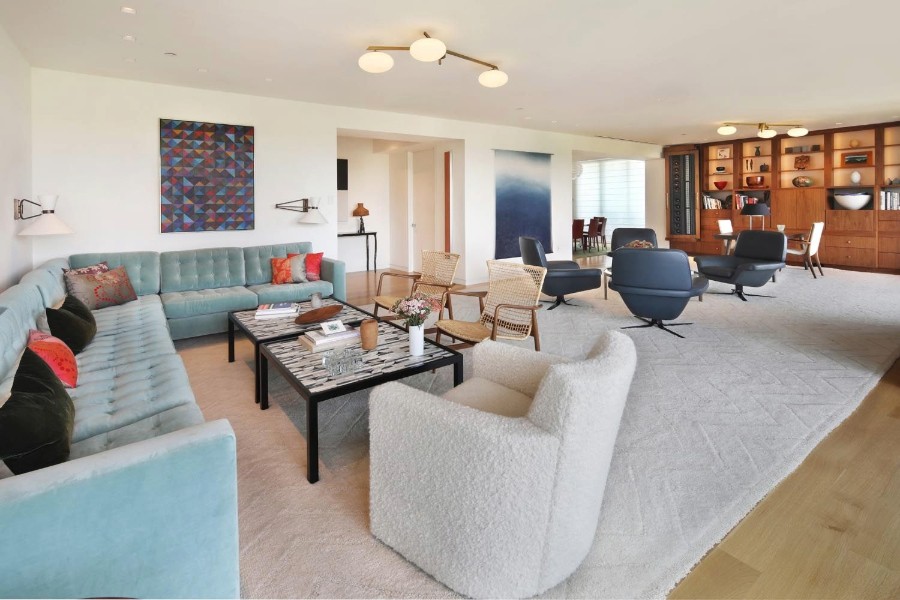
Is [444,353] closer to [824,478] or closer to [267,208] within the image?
[824,478]

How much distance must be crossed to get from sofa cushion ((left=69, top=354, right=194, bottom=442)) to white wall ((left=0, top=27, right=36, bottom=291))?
2029 mm

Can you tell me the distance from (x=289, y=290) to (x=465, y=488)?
13.3 ft

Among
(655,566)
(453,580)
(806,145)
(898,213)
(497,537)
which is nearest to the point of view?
(497,537)

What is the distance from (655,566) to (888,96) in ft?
25.6

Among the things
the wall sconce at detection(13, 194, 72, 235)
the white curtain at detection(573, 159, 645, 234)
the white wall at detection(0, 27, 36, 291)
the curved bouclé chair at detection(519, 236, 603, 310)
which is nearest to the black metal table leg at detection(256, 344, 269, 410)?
the white wall at detection(0, 27, 36, 291)

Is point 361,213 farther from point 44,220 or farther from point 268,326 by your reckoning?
point 268,326

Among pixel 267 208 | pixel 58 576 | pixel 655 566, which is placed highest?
pixel 267 208

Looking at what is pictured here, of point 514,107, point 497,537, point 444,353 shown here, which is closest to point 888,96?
point 514,107

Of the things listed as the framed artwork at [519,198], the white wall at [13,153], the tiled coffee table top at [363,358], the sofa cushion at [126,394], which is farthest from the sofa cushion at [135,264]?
the framed artwork at [519,198]

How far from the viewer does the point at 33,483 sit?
1.16m

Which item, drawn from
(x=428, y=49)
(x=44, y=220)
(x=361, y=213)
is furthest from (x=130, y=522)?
(x=361, y=213)

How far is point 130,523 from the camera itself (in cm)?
127

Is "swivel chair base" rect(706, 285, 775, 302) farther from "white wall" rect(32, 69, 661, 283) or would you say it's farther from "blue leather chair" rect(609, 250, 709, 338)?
"white wall" rect(32, 69, 661, 283)

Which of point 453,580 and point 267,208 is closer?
point 453,580
